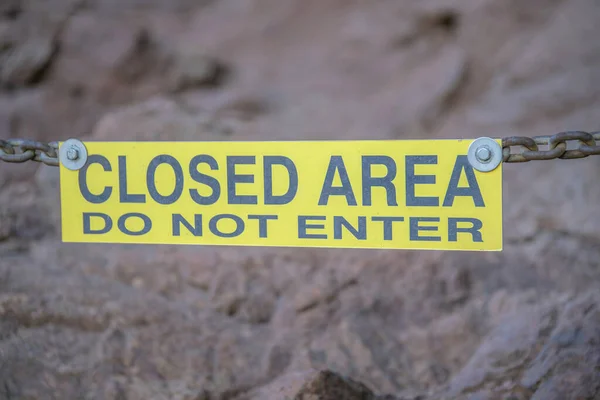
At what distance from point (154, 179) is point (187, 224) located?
0.26 ft

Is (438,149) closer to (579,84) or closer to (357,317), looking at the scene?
(357,317)

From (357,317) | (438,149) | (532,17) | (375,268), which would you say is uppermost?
(532,17)

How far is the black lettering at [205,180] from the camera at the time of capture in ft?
3.10

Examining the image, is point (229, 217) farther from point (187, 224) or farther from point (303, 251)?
point (303, 251)

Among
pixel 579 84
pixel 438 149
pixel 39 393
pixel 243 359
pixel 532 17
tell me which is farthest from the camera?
pixel 532 17

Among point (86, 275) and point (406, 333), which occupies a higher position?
point (86, 275)

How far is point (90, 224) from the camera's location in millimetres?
979

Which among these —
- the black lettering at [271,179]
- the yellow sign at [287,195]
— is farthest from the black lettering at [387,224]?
the black lettering at [271,179]

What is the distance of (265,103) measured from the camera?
2.67 metres

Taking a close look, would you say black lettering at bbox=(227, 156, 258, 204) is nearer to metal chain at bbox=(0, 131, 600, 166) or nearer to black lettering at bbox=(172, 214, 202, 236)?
black lettering at bbox=(172, 214, 202, 236)

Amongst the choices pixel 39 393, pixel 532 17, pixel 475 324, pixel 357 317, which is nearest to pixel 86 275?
pixel 39 393

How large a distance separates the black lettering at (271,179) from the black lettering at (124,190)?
0.18 m

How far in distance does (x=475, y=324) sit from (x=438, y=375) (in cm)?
18

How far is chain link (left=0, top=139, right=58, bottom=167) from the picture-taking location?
0.97 meters
